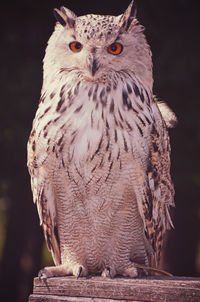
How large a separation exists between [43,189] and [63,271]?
0.48 meters

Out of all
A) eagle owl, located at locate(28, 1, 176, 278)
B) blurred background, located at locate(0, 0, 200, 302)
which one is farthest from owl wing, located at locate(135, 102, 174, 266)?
blurred background, located at locate(0, 0, 200, 302)

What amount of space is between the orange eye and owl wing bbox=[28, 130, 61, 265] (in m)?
0.63

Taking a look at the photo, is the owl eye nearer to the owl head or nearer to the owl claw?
the owl head

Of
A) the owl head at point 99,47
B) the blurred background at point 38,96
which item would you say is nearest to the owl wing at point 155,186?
the owl head at point 99,47

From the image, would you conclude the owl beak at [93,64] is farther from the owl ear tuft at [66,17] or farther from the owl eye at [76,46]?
the owl ear tuft at [66,17]

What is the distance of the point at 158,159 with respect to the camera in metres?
2.82

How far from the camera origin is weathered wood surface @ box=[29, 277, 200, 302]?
6.63ft

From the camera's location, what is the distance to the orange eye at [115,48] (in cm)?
263

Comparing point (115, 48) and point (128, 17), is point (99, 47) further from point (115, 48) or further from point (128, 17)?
point (128, 17)

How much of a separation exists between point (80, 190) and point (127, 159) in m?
0.31

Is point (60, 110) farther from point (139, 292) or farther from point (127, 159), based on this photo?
point (139, 292)

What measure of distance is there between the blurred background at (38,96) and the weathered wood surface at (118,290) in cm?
300

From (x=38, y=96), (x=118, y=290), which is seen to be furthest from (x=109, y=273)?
(x=38, y=96)

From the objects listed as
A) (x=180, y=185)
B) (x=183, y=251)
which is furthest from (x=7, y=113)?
(x=183, y=251)
